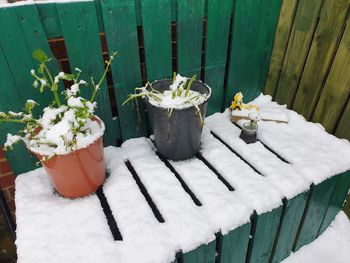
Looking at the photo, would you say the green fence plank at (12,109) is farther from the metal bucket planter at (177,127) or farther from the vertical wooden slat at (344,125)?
the vertical wooden slat at (344,125)

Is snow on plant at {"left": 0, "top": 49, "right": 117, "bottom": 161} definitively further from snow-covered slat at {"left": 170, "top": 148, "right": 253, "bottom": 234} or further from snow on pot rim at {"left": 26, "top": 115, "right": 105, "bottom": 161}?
snow-covered slat at {"left": 170, "top": 148, "right": 253, "bottom": 234}

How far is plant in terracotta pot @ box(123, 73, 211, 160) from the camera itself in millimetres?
1563

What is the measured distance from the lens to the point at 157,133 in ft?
5.66

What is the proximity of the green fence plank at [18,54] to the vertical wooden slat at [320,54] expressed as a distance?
1.78m

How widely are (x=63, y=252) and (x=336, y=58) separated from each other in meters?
1.98

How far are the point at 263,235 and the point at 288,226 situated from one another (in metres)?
0.23

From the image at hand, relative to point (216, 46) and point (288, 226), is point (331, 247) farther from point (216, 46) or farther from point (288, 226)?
point (216, 46)

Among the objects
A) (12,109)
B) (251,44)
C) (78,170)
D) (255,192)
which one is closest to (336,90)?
(251,44)

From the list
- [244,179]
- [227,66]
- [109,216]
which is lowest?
[109,216]

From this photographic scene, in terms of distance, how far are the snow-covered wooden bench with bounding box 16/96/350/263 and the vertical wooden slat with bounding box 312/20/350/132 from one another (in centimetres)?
11

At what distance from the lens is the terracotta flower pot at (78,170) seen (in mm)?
1388

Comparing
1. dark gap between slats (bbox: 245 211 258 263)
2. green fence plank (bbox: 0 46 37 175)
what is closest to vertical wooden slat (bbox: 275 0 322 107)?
dark gap between slats (bbox: 245 211 258 263)

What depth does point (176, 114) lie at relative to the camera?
61.1 inches

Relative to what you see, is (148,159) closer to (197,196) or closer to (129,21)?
(197,196)
